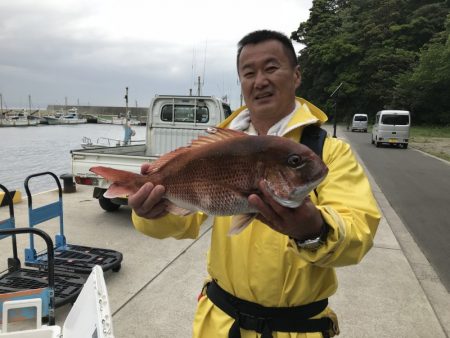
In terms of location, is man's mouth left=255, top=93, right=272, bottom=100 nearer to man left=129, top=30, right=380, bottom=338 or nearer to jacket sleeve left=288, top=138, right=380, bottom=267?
man left=129, top=30, right=380, bottom=338

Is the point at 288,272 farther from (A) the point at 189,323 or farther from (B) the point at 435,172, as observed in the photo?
(B) the point at 435,172

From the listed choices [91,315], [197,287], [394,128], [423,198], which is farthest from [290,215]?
[394,128]

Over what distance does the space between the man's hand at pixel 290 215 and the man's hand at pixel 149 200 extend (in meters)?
0.41

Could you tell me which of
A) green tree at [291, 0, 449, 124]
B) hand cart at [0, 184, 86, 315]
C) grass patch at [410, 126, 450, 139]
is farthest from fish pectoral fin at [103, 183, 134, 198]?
green tree at [291, 0, 449, 124]

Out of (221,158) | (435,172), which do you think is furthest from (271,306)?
(435,172)

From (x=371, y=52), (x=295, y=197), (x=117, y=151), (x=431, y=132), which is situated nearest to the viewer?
(x=295, y=197)

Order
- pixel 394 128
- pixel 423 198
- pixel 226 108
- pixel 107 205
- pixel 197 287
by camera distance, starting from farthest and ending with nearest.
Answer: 1. pixel 394 128
2. pixel 423 198
3. pixel 226 108
4. pixel 107 205
5. pixel 197 287

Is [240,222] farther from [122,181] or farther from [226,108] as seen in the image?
[226,108]

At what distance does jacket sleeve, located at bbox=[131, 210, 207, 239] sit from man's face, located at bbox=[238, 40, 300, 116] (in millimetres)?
595

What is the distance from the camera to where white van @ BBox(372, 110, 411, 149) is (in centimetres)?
2402

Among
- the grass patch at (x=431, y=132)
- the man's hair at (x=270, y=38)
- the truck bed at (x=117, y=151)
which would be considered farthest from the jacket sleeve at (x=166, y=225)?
the grass patch at (x=431, y=132)

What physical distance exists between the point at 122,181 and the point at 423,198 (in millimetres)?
9682

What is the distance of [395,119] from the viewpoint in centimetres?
2434

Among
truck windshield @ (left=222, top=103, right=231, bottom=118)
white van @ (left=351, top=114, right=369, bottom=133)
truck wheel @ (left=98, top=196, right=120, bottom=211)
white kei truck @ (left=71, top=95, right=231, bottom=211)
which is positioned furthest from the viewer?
white van @ (left=351, top=114, right=369, bottom=133)
